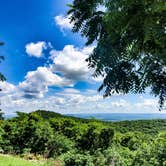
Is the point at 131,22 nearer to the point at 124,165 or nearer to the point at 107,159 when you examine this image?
the point at 124,165

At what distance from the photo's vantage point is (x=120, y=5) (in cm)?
254

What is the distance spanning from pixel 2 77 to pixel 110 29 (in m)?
12.6

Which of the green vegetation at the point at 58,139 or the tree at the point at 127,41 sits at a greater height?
the tree at the point at 127,41

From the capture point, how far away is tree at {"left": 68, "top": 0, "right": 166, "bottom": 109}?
99.0 inches

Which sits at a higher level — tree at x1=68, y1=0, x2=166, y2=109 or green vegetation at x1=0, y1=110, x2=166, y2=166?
tree at x1=68, y1=0, x2=166, y2=109

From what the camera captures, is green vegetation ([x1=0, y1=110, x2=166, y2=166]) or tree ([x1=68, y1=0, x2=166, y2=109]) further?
green vegetation ([x1=0, y1=110, x2=166, y2=166])

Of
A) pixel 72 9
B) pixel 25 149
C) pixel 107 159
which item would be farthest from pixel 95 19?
pixel 25 149

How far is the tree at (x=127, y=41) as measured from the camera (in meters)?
2.51

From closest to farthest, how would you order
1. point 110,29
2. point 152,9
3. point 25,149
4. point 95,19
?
point 152,9, point 110,29, point 95,19, point 25,149

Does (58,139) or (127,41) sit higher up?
(127,41)

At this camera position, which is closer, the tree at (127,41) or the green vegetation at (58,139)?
the tree at (127,41)

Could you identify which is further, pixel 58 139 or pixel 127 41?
pixel 58 139

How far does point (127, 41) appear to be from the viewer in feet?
8.88

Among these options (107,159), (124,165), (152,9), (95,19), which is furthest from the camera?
(107,159)
